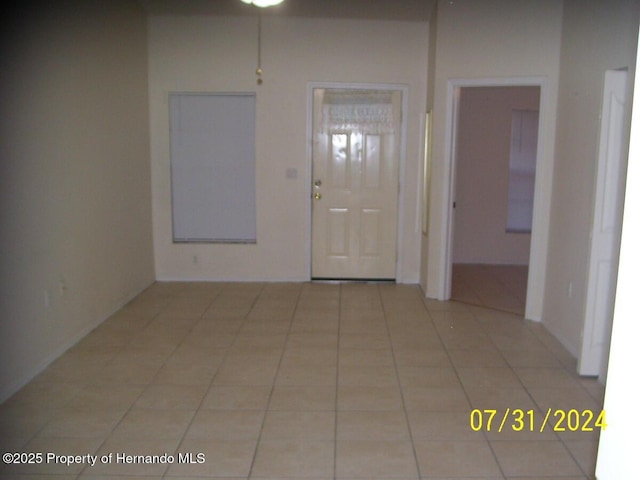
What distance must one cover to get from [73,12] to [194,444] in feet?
9.63

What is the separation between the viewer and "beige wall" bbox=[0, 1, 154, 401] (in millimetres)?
2986

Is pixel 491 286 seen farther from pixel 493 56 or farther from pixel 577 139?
pixel 493 56

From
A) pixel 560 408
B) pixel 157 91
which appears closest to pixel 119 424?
pixel 560 408

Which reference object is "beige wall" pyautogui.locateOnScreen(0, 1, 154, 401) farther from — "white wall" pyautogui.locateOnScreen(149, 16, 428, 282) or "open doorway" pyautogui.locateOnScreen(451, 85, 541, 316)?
"open doorway" pyautogui.locateOnScreen(451, 85, 541, 316)

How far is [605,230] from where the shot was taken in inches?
123

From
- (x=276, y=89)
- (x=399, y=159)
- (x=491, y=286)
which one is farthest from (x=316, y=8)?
(x=491, y=286)

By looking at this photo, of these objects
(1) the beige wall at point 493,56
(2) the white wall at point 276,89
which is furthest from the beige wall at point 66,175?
(1) the beige wall at point 493,56

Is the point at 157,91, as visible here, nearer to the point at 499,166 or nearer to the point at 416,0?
the point at 416,0

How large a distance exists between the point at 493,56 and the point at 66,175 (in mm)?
3397

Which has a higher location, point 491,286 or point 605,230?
point 605,230

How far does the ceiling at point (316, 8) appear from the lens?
482cm

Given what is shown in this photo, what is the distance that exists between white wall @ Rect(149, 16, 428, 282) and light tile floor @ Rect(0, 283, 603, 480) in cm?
106

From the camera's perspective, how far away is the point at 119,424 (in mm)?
2684

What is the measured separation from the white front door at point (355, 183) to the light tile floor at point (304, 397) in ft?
3.51
